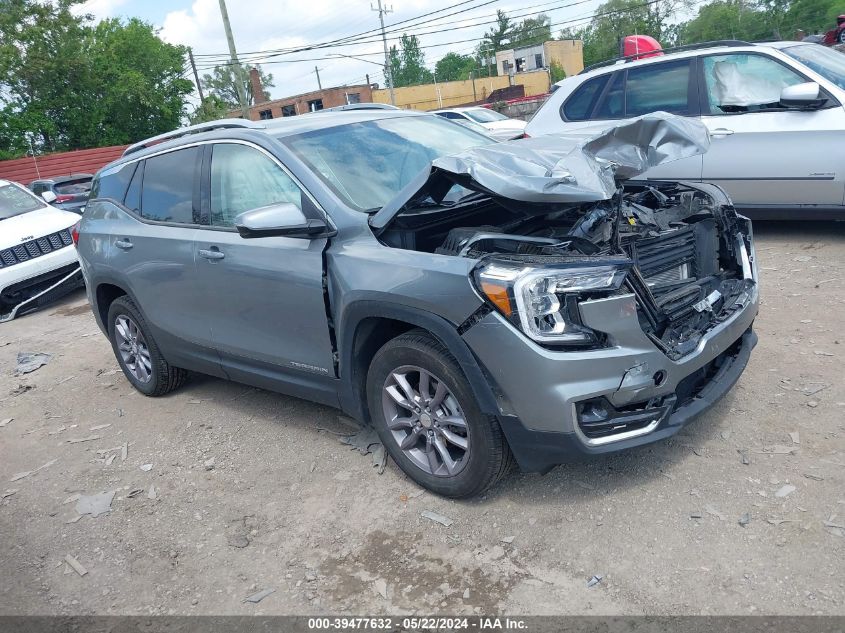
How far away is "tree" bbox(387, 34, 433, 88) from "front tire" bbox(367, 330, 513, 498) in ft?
338

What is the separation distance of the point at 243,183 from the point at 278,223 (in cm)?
84

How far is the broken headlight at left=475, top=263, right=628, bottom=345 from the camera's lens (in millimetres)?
2916

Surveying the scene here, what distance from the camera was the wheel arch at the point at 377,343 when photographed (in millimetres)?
3078

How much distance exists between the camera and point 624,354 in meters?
2.95

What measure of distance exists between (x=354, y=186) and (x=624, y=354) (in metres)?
1.73

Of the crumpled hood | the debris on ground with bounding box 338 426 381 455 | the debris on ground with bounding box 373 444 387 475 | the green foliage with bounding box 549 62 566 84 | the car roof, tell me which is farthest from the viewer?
the green foliage with bounding box 549 62 566 84

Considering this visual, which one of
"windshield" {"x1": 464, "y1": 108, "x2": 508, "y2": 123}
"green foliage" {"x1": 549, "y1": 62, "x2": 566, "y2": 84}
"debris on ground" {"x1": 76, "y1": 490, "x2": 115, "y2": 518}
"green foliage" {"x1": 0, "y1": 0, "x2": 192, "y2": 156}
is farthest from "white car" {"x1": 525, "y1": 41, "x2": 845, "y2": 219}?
"green foliage" {"x1": 549, "y1": 62, "x2": 566, "y2": 84}

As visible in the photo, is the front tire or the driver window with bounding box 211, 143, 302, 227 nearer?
the front tire

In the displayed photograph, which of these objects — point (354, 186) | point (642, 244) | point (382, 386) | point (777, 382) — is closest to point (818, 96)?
point (777, 382)

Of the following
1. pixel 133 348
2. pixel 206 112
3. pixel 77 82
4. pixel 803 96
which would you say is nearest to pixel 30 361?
pixel 133 348

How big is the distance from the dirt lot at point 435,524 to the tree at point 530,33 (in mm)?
82716

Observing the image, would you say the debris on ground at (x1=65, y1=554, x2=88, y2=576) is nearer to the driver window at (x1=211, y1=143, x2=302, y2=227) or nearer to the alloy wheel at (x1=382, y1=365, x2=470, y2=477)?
the alloy wheel at (x1=382, y1=365, x2=470, y2=477)

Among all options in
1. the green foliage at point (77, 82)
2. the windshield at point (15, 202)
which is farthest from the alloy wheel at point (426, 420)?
the green foliage at point (77, 82)

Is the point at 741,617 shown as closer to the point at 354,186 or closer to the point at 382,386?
the point at 382,386
